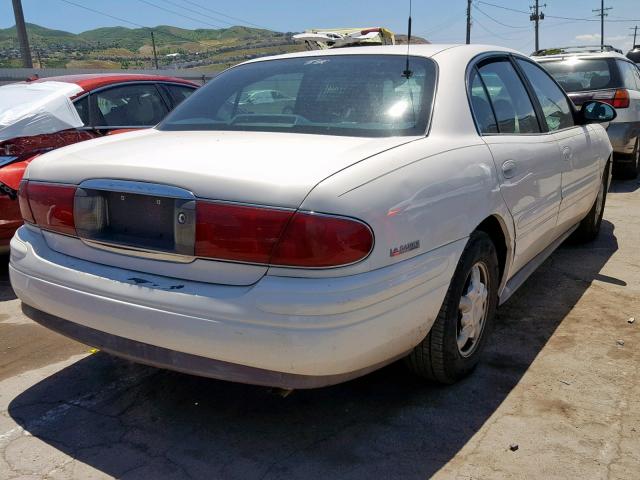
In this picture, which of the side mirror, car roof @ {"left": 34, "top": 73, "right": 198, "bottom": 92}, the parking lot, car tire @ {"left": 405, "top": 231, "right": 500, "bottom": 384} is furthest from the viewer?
car roof @ {"left": 34, "top": 73, "right": 198, "bottom": 92}

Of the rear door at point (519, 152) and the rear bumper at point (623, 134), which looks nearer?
the rear door at point (519, 152)

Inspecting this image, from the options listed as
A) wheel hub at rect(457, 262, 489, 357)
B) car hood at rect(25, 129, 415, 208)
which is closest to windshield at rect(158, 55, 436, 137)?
car hood at rect(25, 129, 415, 208)

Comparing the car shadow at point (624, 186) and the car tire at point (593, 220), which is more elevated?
the car tire at point (593, 220)

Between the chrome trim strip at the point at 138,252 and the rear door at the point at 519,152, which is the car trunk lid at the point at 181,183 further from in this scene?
the rear door at the point at 519,152

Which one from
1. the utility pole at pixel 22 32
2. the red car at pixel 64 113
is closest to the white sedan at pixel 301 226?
the red car at pixel 64 113

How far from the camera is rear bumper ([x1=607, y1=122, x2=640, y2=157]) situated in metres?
7.77

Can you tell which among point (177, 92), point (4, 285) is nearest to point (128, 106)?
point (177, 92)

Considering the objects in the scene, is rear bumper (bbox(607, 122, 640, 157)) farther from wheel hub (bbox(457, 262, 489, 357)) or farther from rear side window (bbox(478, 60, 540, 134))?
wheel hub (bbox(457, 262, 489, 357))

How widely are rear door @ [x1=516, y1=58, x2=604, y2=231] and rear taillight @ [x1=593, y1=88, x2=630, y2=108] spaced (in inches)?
139

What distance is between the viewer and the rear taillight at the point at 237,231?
2092 mm

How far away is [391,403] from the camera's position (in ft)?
9.37

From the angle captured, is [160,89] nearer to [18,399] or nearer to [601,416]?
[18,399]

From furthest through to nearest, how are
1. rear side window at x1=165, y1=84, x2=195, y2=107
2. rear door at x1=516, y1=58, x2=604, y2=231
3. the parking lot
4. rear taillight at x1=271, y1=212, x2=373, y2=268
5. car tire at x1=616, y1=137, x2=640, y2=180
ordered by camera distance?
car tire at x1=616, y1=137, x2=640, y2=180 < rear side window at x1=165, y1=84, x2=195, y2=107 < rear door at x1=516, y1=58, x2=604, y2=231 < the parking lot < rear taillight at x1=271, y1=212, x2=373, y2=268

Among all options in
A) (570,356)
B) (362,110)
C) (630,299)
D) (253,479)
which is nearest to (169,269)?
(253,479)
